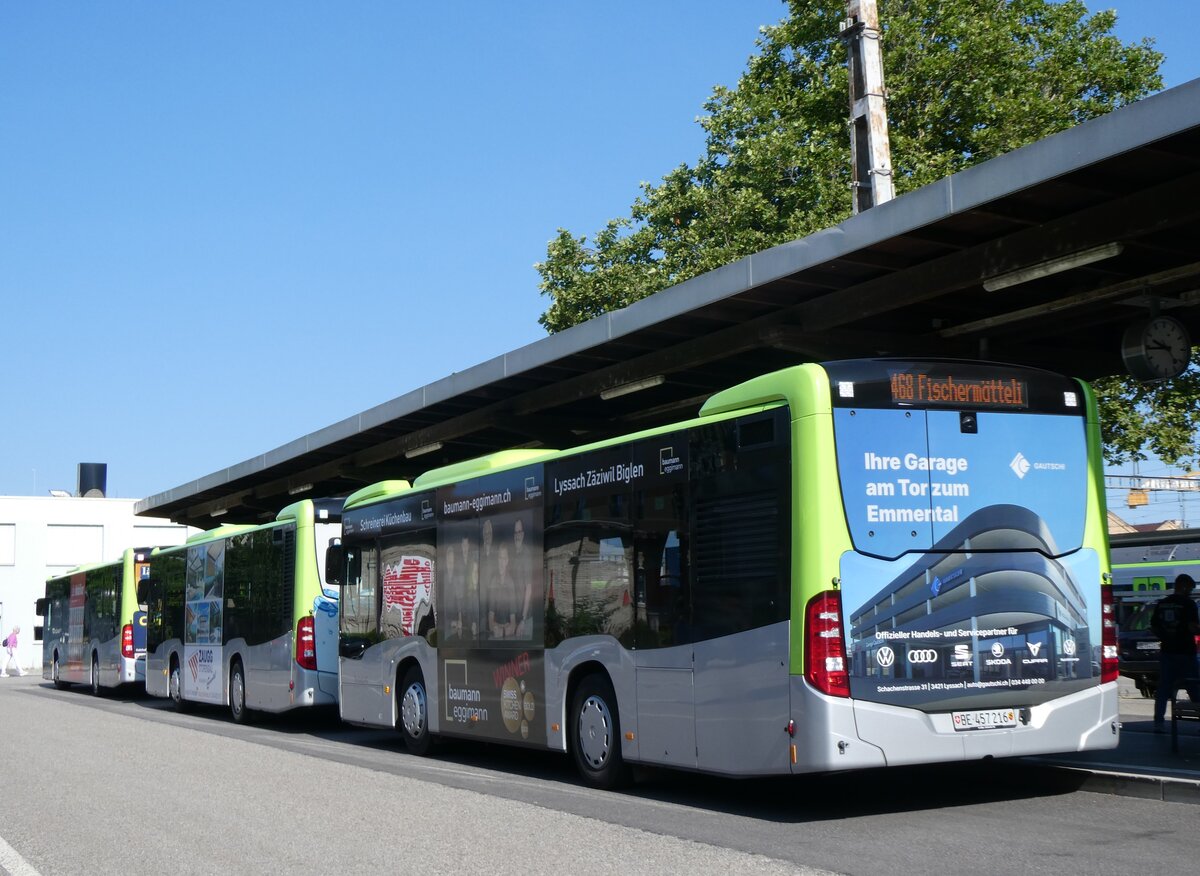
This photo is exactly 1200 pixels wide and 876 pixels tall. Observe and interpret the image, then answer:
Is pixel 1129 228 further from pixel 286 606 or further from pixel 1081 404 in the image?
pixel 286 606

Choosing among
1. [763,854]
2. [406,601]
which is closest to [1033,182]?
[763,854]

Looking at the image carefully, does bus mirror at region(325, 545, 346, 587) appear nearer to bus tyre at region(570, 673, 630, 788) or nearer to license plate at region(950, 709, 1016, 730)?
bus tyre at region(570, 673, 630, 788)

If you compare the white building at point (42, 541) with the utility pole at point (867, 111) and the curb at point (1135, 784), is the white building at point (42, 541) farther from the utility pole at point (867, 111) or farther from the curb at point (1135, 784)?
the curb at point (1135, 784)

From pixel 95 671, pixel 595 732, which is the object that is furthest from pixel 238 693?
pixel 95 671

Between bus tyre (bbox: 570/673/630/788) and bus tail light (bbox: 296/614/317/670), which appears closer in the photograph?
bus tyre (bbox: 570/673/630/788)

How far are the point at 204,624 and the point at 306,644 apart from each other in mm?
5296

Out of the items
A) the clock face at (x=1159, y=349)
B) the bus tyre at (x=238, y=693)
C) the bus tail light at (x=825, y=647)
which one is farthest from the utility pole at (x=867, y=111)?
the bus tyre at (x=238, y=693)

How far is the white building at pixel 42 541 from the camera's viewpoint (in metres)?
66.1

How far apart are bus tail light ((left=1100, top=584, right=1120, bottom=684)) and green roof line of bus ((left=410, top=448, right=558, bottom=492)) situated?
4897mm

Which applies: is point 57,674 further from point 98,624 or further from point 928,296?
point 928,296

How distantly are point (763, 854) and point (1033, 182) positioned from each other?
Answer: 16.9ft

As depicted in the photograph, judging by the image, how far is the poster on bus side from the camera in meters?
23.2

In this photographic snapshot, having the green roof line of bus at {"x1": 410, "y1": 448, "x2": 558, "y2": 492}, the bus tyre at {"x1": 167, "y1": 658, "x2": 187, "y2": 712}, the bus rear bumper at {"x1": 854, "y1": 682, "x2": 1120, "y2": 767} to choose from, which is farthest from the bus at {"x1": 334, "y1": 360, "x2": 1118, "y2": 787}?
the bus tyre at {"x1": 167, "y1": 658, "x2": 187, "y2": 712}

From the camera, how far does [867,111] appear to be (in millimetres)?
15508
